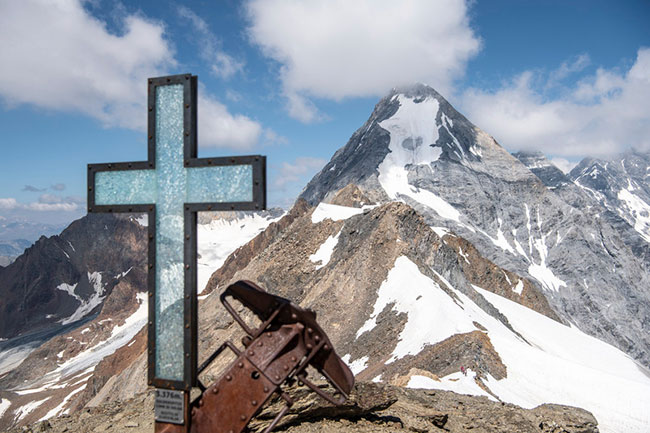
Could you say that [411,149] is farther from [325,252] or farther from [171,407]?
[171,407]

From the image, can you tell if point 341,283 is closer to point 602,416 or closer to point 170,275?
point 602,416

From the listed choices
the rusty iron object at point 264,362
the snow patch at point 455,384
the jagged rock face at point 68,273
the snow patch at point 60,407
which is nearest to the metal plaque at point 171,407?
the rusty iron object at point 264,362

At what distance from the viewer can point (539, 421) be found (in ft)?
23.3

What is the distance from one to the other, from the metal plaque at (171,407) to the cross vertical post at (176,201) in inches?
0.5

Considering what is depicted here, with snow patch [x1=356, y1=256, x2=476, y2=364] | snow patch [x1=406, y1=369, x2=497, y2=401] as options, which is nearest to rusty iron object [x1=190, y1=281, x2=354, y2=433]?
snow patch [x1=406, y1=369, x2=497, y2=401]

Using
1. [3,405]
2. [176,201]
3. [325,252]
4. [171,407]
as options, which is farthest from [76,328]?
[176,201]

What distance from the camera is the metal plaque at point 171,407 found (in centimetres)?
415

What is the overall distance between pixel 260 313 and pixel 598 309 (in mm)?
104559

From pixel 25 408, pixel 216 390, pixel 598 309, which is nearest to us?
pixel 216 390

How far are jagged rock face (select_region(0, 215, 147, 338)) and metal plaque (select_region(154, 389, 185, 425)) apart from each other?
179 metres

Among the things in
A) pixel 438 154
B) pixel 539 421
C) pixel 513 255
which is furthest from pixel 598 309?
pixel 539 421

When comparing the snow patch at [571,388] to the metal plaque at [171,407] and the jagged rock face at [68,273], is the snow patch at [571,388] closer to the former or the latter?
the metal plaque at [171,407]

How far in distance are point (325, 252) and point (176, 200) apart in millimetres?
34208

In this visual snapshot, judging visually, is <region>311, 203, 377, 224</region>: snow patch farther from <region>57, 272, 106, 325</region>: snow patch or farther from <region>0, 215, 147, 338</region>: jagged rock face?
<region>57, 272, 106, 325</region>: snow patch
